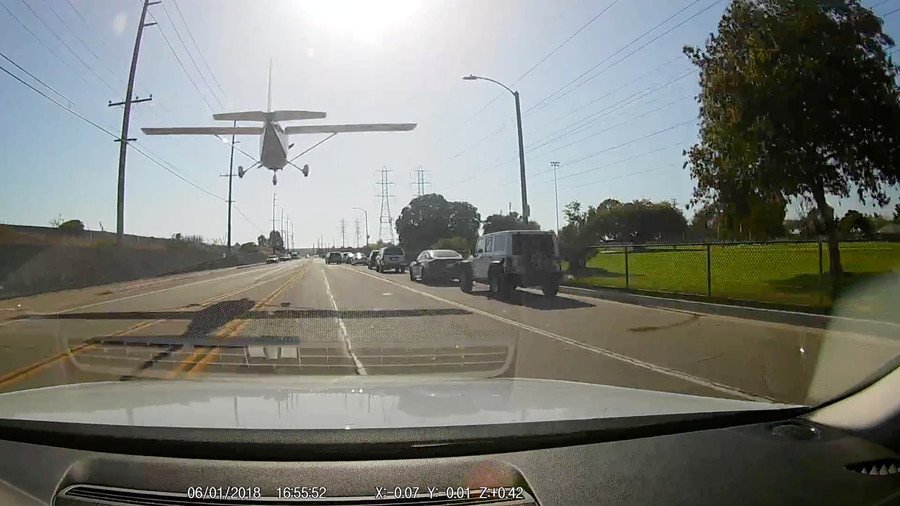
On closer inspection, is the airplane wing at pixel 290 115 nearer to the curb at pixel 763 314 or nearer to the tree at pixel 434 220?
the curb at pixel 763 314

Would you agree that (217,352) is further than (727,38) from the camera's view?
No

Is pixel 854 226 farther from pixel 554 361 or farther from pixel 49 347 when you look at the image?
pixel 49 347

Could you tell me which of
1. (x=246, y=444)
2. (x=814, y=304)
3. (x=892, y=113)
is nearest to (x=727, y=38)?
(x=892, y=113)

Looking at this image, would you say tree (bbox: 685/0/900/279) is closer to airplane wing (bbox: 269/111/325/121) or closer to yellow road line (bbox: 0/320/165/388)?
yellow road line (bbox: 0/320/165/388)

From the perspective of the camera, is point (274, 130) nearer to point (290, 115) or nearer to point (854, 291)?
point (290, 115)

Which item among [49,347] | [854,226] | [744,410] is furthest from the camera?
[854,226]

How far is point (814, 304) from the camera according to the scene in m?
14.3

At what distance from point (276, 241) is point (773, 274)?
486 feet

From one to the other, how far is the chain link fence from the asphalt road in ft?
11.7

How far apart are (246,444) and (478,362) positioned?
4.88 meters

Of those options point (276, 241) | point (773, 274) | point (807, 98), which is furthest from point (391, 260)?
point (276, 241)

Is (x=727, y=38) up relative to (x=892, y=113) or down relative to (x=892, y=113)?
up

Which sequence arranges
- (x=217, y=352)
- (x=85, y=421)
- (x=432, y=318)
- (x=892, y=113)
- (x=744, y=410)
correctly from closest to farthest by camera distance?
(x=85, y=421) → (x=744, y=410) → (x=217, y=352) → (x=432, y=318) → (x=892, y=113)

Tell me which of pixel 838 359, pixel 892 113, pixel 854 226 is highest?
pixel 892 113
